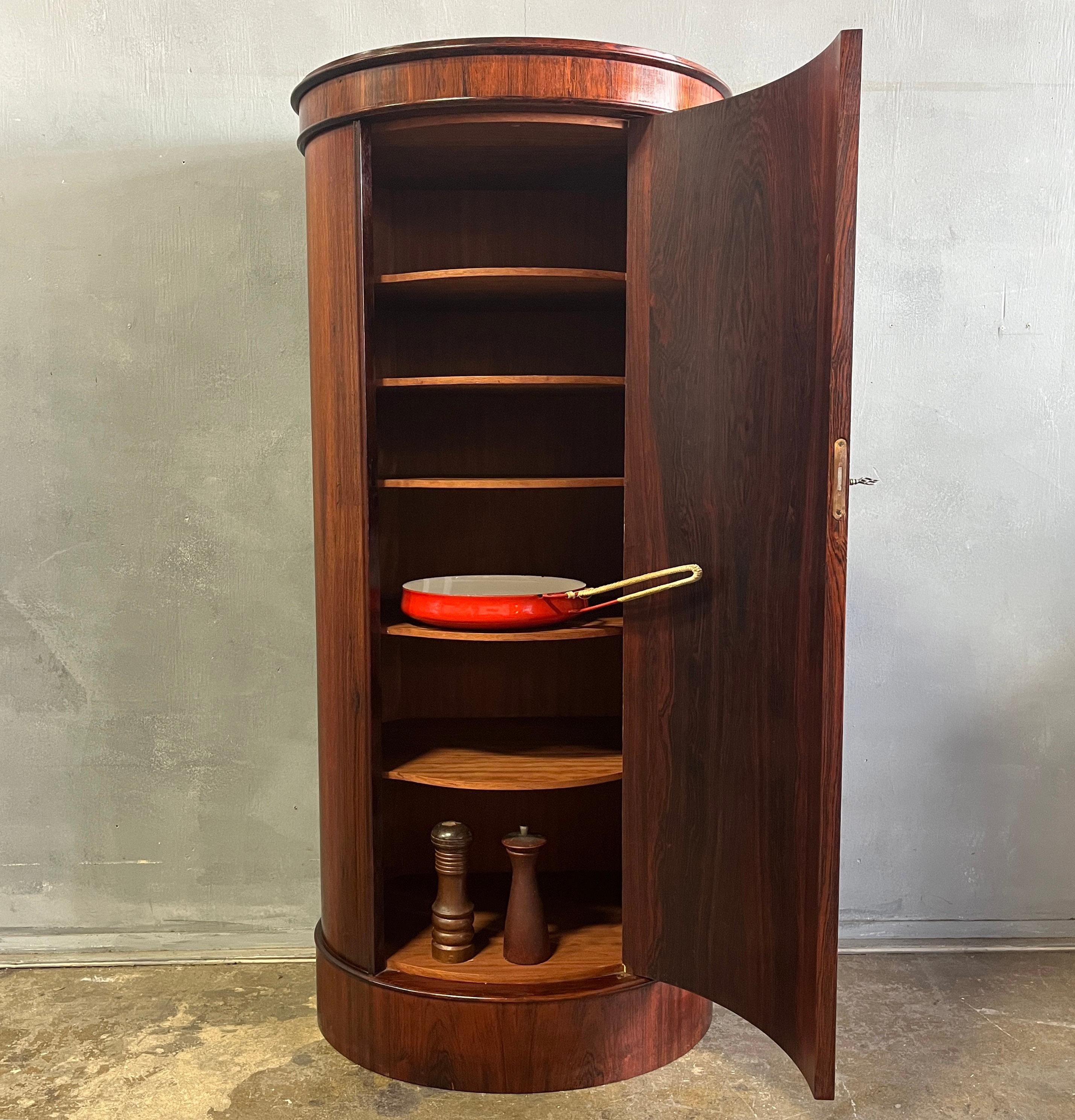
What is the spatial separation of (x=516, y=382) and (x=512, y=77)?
585 mm

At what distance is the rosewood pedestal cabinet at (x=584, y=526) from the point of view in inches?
76.5

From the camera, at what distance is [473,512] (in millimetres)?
2705

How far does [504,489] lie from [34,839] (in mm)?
1555

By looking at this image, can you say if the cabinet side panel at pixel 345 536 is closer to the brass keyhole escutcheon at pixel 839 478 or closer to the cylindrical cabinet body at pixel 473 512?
the cylindrical cabinet body at pixel 473 512

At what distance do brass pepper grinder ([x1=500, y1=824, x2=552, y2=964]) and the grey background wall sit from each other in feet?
2.35

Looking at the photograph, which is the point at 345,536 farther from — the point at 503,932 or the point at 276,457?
the point at 503,932

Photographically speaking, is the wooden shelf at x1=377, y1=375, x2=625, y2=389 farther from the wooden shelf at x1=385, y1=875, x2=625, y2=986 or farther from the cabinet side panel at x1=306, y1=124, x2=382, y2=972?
the wooden shelf at x1=385, y1=875, x2=625, y2=986

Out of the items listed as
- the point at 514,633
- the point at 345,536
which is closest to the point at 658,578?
the point at 514,633

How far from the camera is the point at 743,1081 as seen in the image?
2.32 m

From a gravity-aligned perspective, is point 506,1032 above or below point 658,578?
below

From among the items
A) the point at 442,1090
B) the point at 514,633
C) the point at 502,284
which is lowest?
the point at 442,1090

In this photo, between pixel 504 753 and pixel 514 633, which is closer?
pixel 514 633

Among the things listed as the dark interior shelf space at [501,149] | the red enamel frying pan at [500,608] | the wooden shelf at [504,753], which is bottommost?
the wooden shelf at [504,753]

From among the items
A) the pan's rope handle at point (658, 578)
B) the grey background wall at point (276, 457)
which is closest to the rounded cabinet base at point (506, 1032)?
the grey background wall at point (276, 457)
